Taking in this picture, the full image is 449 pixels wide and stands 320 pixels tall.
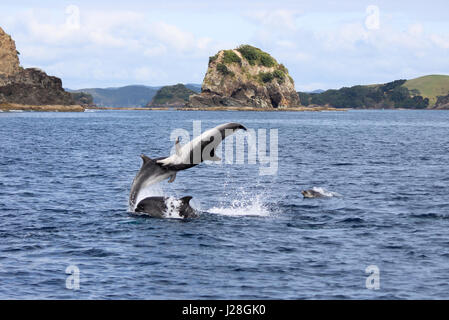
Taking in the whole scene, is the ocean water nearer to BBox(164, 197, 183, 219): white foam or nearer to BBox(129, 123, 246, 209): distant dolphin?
BBox(164, 197, 183, 219): white foam

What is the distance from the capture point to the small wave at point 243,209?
27547 mm

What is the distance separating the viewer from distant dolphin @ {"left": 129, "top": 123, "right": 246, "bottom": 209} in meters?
20.8

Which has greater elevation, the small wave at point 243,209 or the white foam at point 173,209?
the white foam at point 173,209

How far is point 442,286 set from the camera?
1684cm

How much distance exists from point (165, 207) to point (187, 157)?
511 cm

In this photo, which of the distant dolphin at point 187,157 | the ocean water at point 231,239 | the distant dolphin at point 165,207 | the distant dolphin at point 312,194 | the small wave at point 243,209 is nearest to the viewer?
the ocean water at point 231,239

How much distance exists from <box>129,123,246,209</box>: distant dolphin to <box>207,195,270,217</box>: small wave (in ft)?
17.4

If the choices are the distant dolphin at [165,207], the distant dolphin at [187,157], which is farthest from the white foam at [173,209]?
the distant dolphin at [187,157]

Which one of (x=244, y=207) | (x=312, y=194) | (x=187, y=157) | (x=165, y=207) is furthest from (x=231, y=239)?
(x=312, y=194)

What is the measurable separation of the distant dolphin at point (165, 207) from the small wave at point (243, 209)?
202 cm

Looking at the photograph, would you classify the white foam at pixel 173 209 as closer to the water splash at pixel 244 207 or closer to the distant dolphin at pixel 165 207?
the distant dolphin at pixel 165 207

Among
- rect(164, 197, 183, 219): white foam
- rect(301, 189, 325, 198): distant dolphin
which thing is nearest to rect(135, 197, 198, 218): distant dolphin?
rect(164, 197, 183, 219): white foam
